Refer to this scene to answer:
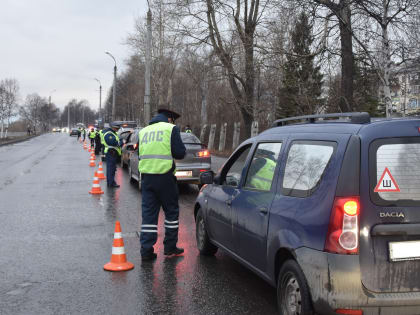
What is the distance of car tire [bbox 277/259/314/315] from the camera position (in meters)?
3.63

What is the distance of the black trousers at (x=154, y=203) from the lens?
616cm

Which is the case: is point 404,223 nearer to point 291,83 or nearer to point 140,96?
point 291,83

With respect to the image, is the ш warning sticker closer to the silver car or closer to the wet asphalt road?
the wet asphalt road

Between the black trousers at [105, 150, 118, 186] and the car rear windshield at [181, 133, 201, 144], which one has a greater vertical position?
the car rear windshield at [181, 133, 201, 144]

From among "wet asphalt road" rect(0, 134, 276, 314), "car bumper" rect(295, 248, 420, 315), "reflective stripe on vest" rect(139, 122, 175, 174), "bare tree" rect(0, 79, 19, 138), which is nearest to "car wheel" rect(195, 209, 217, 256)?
"wet asphalt road" rect(0, 134, 276, 314)

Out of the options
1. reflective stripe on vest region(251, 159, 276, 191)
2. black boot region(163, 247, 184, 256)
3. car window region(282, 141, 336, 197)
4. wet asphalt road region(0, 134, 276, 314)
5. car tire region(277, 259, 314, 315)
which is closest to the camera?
car tire region(277, 259, 314, 315)

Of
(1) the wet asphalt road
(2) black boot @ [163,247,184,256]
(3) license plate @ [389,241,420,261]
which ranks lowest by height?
(1) the wet asphalt road

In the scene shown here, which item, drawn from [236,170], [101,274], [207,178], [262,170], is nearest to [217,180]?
[207,178]

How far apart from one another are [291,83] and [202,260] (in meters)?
9.52

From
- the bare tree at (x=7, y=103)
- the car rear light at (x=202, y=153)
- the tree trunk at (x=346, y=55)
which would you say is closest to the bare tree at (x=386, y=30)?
the tree trunk at (x=346, y=55)

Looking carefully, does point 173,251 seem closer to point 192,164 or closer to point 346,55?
point 192,164

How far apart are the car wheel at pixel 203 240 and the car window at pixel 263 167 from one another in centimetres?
149

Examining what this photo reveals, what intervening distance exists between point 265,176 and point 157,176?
1909mm

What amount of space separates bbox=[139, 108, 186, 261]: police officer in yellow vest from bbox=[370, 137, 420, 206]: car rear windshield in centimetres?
311
